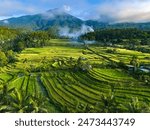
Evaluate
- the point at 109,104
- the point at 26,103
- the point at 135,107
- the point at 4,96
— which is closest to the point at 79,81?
the point at 109,104

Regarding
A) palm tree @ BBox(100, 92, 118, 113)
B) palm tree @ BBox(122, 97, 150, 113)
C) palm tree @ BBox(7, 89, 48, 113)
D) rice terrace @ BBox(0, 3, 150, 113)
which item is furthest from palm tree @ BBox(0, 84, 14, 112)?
palm tree @ BBox(122, 97, 150, 113)

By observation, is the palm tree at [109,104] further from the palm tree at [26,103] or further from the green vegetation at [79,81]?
the palm tree at [26,103]

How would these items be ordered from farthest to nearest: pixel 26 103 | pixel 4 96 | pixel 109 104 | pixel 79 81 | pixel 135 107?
pixel 79 81 → pixel 4 96 → pixel 26 103 → pixel 109 104 → pixel 135 107

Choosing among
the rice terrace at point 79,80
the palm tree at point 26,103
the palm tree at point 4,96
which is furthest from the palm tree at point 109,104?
the palm tree at point 4,96

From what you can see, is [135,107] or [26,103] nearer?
[135,107]

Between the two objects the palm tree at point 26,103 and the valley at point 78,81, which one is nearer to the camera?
the palm tree at point 26,103

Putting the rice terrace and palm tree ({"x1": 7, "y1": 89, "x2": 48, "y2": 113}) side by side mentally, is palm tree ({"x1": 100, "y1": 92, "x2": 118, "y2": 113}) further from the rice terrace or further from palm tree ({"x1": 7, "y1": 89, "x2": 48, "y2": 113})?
palm tree ({"x1": 7, "y1": 89, "x2": 48, "y2": 113})

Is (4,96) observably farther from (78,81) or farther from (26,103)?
(78,81)

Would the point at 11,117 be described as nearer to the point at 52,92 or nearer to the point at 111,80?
the point at 52,92

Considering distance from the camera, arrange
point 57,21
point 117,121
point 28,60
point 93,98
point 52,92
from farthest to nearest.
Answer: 1. point 57,21
2. point 28,60
3. point 52,92
4. point 93,98
5. point 117,121

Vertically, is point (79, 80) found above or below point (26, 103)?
above

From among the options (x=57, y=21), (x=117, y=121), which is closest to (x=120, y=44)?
(x=117, y=121)
